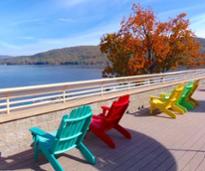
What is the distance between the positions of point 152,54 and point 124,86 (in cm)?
1771

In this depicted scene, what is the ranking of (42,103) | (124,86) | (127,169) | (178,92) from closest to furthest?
(127,169)
(42,103)
(178,92)
(124,86)

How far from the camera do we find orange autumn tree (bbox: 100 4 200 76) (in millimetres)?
25188

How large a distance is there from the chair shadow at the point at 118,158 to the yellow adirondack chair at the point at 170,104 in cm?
259

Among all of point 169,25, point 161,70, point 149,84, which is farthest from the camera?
point 161,70

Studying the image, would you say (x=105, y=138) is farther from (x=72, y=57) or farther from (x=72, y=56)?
(x=72, y=56)

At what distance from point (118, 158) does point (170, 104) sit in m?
4.03

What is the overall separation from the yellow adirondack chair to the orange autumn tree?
17.0 m

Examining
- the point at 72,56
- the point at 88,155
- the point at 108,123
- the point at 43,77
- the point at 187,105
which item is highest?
the point at 108,123

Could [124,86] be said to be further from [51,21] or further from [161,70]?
[51,21]

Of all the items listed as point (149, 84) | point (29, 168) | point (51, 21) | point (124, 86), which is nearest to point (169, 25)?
point (149, 84)

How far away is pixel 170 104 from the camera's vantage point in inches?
327

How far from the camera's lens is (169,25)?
25.6 metres

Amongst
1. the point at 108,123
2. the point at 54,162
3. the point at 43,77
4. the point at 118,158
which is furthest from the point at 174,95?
the point at 43,77

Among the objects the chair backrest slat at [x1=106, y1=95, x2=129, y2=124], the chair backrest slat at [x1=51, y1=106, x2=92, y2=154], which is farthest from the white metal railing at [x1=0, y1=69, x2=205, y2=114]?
the chair backrest slat at [x1=51, y1=106, x2=92, y2=154]
